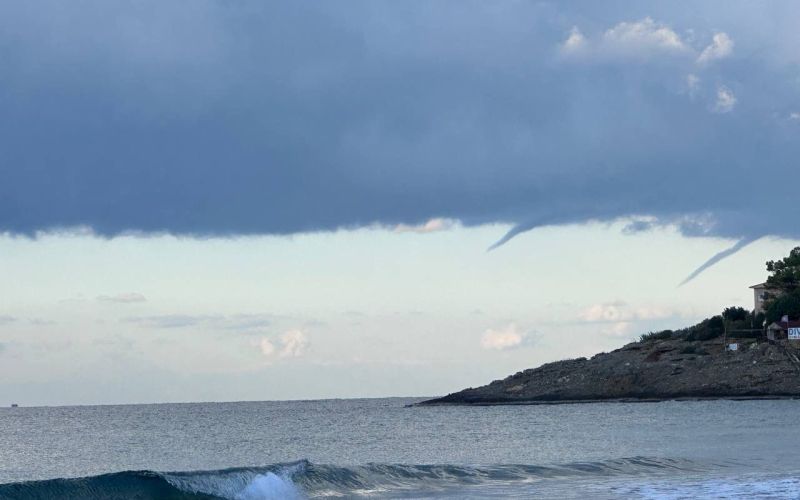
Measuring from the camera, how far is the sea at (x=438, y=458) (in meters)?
32.5

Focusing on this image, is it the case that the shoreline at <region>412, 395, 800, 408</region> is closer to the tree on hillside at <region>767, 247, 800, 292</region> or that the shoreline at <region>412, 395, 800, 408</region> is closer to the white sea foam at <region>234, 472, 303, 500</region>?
the tree on hillside at <region>767, 247, 800, 292</region>

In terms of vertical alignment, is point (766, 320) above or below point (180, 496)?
above

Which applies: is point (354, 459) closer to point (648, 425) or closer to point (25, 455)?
point (25, 455)

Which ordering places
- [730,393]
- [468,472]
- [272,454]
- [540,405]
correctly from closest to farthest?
[468,472]
[272,454]
[730,393]
[540,405]

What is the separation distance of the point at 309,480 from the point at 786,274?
9971cm

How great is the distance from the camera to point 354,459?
163 feet

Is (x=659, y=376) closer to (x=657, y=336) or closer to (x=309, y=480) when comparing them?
(x=657, y=336)

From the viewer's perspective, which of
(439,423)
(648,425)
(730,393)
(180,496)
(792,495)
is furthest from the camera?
(730,393)

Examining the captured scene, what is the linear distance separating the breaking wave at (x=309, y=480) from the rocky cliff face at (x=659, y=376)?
219 feet

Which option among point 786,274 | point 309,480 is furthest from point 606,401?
point 309,480

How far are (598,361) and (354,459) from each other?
3015 inches

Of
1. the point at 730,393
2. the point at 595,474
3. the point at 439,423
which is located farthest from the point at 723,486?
the point at 730,393

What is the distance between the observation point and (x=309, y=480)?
1401 inches

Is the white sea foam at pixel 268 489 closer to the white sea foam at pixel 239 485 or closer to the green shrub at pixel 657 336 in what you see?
the white sea foam at pixel 239 485
